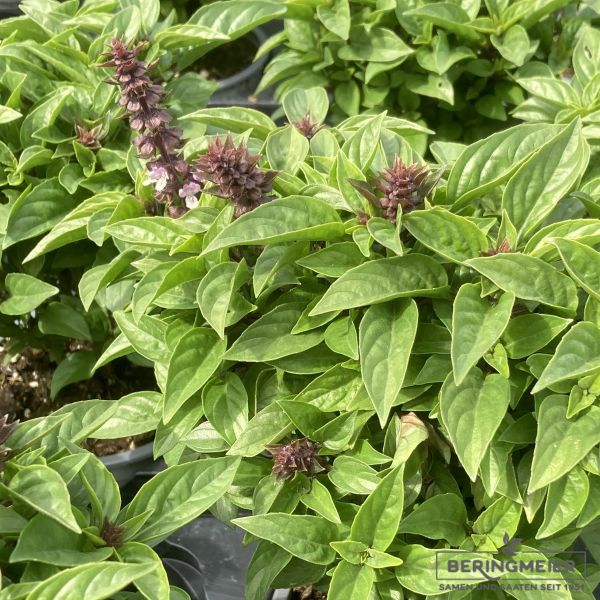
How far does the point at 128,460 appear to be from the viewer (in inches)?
78.0

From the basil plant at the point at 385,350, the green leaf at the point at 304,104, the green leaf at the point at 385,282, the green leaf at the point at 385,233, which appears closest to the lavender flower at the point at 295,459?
the basil plant at the point at 385,350

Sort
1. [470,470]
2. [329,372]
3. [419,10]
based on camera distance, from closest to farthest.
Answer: [470,470]
[329,372]
[419,10]

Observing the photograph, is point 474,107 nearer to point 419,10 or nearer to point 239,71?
point 419,10

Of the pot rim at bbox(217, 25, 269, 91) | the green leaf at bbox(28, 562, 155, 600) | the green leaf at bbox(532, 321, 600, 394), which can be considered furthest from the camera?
the pot rim at bbox(217, 25, 269, 91)

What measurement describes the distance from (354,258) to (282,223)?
136mm

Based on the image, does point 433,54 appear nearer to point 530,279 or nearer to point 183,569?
point 530,279

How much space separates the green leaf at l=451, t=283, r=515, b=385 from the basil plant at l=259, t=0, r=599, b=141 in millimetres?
1136

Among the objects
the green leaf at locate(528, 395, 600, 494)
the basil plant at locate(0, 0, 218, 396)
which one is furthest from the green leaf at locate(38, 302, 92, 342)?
the green leaf at locate(528, 395, 600, 494)

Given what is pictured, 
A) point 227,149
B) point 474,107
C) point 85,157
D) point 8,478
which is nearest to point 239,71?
point 474,107

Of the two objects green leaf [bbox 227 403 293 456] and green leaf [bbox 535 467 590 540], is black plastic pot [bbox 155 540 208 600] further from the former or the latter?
green leaf [bbox 535 467 590 540]

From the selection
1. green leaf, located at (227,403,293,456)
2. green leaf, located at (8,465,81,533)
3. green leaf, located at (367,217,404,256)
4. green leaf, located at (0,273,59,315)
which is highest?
green leaf, located at (367,217,404,256)

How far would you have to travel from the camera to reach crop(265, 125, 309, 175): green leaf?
1.44 m

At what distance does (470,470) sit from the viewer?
110 centimetres

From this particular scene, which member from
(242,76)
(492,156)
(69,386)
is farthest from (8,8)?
(492,156)
